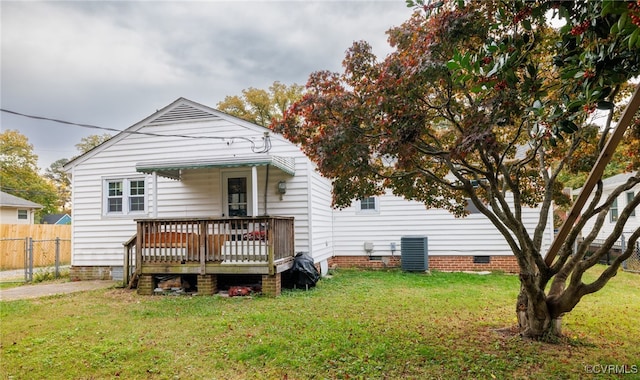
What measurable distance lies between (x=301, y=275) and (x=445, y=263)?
18.1ft

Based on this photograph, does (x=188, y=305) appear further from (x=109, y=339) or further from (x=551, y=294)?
(x=551, y=294)

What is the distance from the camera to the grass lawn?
3879mm

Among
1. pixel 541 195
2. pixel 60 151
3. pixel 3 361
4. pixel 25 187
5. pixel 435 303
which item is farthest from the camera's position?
pixel 60 151

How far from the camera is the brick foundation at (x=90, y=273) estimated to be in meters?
10.8

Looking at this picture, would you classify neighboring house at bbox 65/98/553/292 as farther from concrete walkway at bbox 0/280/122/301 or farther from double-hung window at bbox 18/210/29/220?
double-hung window at bbox 18/210/29/220

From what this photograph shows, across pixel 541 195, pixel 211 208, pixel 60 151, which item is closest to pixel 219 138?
pixel 211 208

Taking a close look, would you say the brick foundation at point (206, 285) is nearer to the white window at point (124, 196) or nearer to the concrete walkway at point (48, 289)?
Result: the concrete walkway at point (48, 289)

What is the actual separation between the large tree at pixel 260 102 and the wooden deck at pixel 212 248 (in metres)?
17.5

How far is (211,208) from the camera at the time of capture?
10188mm

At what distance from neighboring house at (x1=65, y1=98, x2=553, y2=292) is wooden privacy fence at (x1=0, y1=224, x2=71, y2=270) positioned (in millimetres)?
5065

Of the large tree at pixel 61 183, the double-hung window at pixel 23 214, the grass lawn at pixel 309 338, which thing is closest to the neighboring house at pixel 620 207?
the grass lawn at pixel 309 338

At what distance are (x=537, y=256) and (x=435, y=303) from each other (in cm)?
287

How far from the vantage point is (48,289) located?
942 cm

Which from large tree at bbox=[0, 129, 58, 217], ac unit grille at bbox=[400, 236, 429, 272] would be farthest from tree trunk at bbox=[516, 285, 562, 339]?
large tree at bbox=[0, 129, 58, 217]
